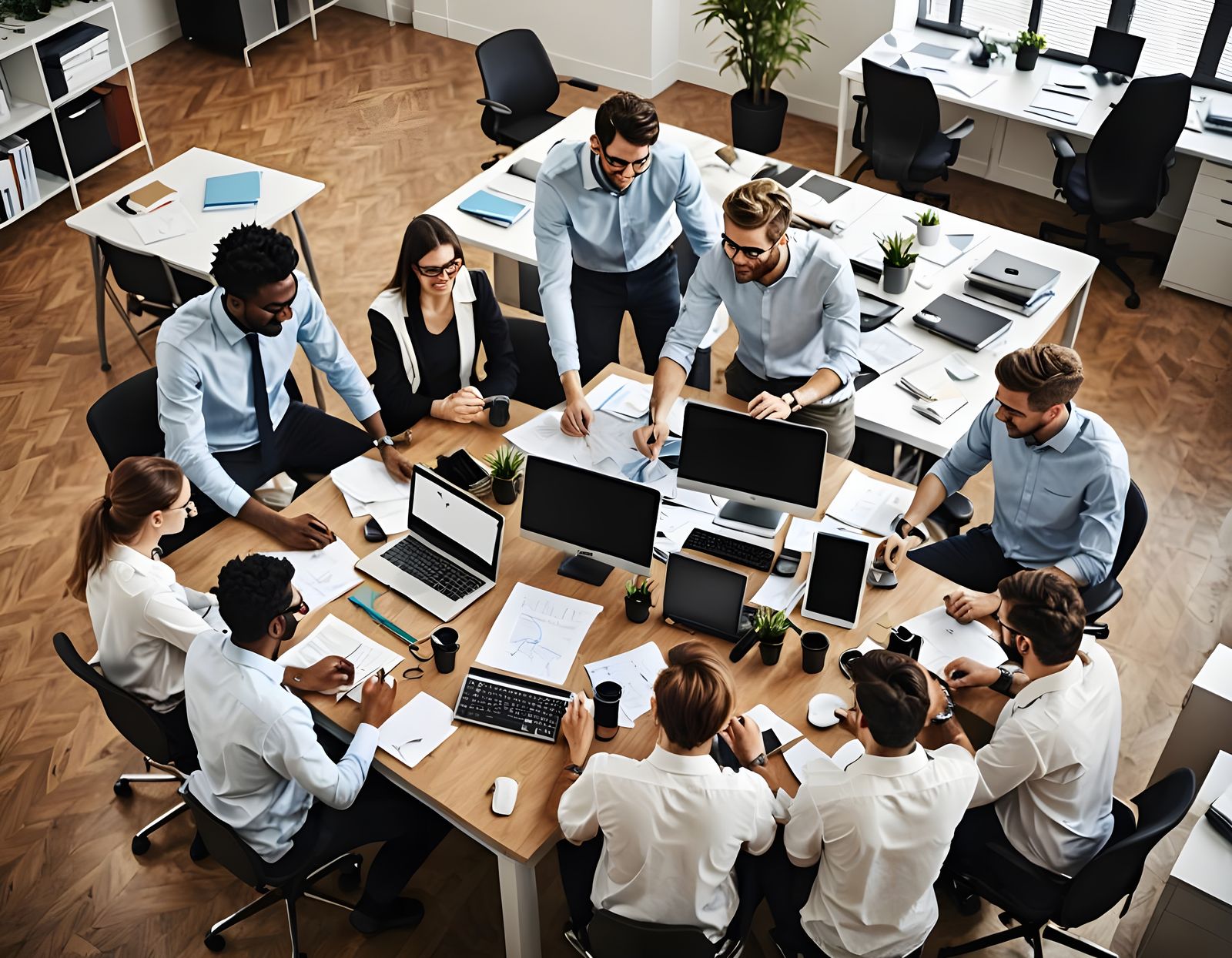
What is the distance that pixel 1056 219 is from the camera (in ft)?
24.2

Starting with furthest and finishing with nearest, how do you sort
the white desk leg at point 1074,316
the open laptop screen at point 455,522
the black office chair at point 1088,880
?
1. the white desk leg at point 1074,316
2. the open laptop screen at point 455,522
3. the black office chair at point 1088,880

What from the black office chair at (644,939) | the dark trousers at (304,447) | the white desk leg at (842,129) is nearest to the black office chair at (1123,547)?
the black office chair at (644,939)

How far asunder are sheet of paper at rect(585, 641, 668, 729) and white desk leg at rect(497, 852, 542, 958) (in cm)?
52

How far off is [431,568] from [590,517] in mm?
586

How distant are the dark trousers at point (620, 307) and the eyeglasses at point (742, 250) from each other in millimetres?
933

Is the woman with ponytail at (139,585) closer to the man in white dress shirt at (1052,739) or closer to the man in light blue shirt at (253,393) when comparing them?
the man in light blue shirt at (253,393)

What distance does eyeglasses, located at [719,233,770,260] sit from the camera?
13.2ft

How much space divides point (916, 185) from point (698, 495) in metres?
3.78

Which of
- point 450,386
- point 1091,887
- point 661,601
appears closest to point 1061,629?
point 1091,887

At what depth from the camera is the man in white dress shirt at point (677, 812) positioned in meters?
2.93

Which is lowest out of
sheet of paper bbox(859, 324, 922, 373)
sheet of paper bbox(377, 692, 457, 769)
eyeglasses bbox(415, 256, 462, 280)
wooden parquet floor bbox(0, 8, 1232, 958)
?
wooden parquet floor bbox(0, 8, 1232, 958)

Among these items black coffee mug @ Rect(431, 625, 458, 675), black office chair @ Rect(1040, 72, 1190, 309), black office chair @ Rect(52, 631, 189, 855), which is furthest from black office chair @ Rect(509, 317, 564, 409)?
black office chair @ Rect(1040, 72, 1190, 309)

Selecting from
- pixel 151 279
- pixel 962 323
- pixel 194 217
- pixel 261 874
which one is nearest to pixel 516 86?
pixel 194 217

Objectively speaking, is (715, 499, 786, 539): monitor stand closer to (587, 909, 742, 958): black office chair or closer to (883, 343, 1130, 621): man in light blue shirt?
(883, 343, 1130, 621): man in light blue shirt
